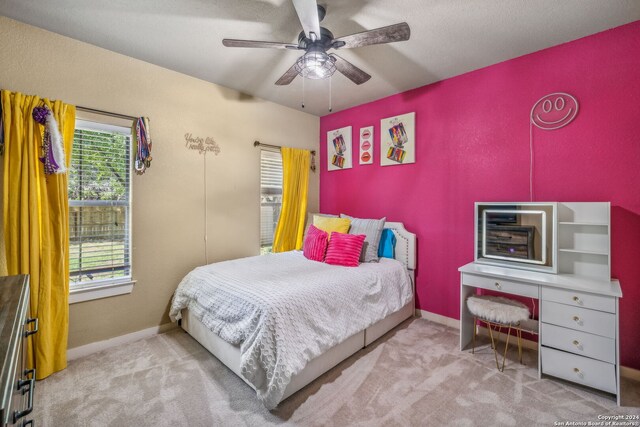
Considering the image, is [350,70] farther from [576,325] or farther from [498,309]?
[576,325]

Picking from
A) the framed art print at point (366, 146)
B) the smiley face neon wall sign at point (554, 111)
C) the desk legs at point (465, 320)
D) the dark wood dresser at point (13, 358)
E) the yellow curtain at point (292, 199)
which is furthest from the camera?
the yellow curtain at point (292, 199)

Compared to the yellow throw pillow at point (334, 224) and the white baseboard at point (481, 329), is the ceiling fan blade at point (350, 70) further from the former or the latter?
the white baseboard at point (481, 329)

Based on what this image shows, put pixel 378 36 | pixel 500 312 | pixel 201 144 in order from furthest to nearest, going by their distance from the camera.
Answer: pixel 201 144 < pixel 500 312 < pixel 378 36

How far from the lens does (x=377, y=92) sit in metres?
3.26

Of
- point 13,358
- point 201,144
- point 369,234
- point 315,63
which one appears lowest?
point 13,358

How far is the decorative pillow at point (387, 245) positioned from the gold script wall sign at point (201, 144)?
209 centimetres

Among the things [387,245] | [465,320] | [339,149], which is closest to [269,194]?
[339,149]

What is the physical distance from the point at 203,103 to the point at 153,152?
0.75 metres

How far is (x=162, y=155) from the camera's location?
2.73m

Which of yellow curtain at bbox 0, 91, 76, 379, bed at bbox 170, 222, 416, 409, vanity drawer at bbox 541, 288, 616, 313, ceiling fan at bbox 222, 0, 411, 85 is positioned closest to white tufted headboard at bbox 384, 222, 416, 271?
bed at bbox 170, 222, 416, 409

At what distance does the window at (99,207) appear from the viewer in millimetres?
2352

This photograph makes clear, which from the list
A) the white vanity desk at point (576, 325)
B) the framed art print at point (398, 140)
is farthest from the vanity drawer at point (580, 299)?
the framed art print at point (398, 140)

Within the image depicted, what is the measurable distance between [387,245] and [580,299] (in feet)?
5.44

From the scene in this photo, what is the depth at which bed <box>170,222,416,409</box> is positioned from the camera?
1731 mm
